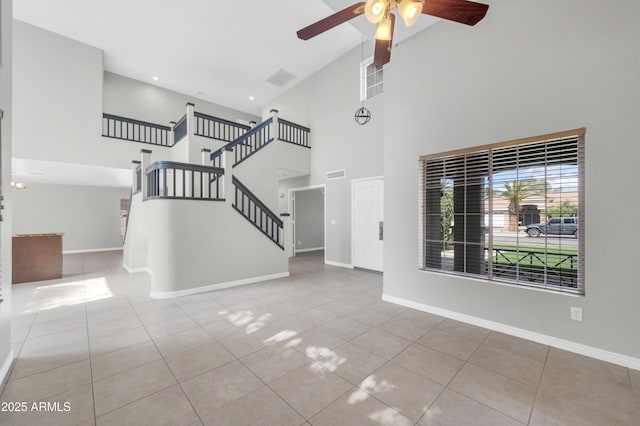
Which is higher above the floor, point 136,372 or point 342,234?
point 342,234

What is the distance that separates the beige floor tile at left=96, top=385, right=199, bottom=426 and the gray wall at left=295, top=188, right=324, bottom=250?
729 centimetres

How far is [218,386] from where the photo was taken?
6.67 feet

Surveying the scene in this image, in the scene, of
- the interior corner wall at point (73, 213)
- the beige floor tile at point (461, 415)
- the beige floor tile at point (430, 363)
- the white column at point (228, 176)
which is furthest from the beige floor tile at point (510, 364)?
the interior corner wall at point (73, 213)

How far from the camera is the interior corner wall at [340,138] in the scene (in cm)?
611

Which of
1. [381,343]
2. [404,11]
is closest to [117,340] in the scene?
[381,343]

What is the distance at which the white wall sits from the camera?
207cm

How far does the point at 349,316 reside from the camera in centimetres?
345

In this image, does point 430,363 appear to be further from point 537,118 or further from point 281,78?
point 281,78

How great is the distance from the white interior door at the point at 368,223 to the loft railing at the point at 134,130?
19.4ft

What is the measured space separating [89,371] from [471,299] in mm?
4007

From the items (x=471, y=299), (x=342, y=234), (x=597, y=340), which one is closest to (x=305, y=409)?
(x=471, y=299)

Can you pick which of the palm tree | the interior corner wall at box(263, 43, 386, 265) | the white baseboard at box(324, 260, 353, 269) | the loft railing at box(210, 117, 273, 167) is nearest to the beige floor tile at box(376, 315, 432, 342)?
the palm tree

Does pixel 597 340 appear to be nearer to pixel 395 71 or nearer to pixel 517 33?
pixel 517 33

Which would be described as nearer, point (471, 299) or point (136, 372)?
point (136, 372)
